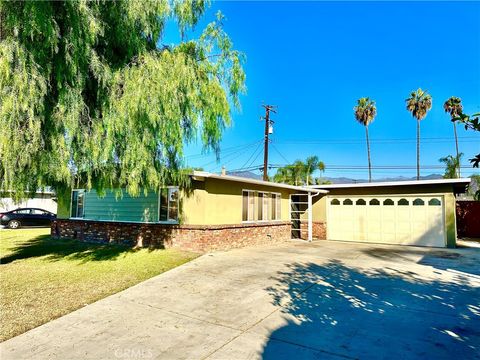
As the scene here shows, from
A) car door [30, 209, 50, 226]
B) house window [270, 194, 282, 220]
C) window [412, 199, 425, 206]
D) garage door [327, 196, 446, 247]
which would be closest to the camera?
garage door [327, 196, 446, 247]

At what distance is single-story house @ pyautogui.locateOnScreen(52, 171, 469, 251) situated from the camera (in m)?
10.9

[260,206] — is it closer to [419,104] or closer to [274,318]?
[274,318]

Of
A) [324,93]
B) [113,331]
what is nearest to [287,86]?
[324,93]

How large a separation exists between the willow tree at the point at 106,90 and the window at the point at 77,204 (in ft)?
25.8

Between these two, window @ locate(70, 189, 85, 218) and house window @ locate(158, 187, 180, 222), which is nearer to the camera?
house window @ locate(158, 187, 180, 222)

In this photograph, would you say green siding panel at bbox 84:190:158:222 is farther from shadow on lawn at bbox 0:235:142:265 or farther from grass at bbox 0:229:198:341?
grass at bbox 0:229:198:341

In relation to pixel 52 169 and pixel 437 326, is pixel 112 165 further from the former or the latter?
pixel 437 326

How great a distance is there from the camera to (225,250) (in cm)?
1120

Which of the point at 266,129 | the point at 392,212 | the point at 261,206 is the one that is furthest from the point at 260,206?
the point at 266,129

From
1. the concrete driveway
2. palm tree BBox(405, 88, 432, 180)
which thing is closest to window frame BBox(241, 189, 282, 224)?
the concrete driveway

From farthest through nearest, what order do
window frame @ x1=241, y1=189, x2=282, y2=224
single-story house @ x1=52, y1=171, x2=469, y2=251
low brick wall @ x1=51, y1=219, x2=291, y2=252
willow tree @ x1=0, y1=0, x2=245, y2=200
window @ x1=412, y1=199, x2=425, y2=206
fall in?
window @ x1=412, y1=199, x2=425, y2=206, window frame @ x1=241, y1=189, x2=282, y2=224, single-story house @ x1=52, y1=171, x2=469, y2=251, low brick wall @ x1=51, y1=219, x2=291, y2=252, willow tree @ x1=0, y1=0, x2=245, y2=200

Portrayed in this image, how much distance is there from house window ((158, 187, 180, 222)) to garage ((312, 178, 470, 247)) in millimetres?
8012

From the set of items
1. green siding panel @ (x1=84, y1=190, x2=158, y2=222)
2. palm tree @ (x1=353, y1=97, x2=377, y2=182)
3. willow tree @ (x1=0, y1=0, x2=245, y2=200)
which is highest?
palm tree @ (x1=353, y1=97, x2=377, y2=182)

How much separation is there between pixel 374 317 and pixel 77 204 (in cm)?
1382
